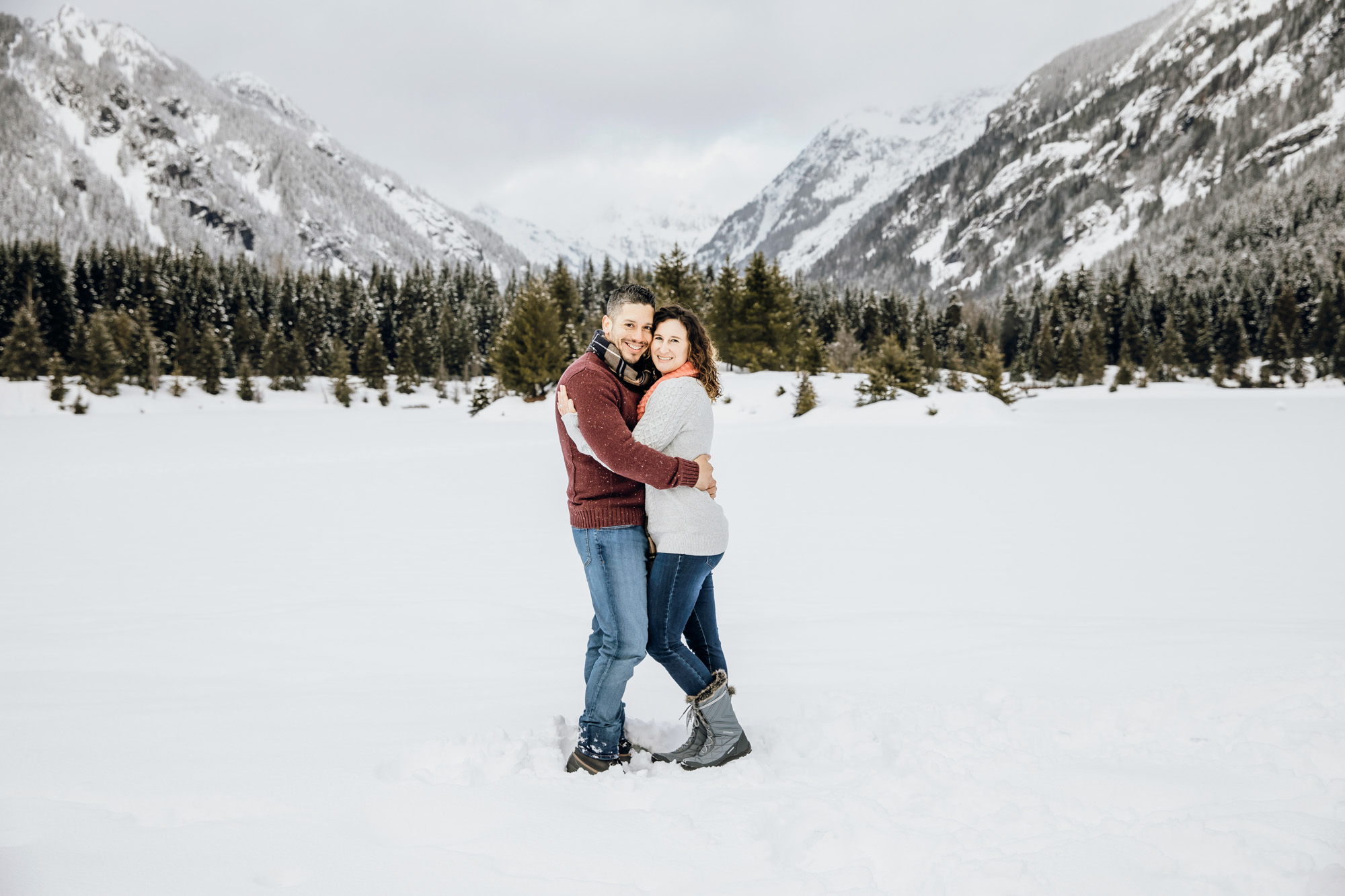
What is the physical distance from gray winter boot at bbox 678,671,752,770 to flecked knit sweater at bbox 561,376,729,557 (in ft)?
2.24

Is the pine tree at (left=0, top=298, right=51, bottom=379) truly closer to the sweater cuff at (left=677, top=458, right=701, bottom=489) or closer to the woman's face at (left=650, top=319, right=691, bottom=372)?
the woman's face at (left=650, top=319, right=691, bottom=372)

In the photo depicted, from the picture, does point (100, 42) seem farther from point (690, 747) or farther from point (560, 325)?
point (690, 747)

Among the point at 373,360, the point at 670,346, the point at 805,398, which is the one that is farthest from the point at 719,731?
the point at 373,360

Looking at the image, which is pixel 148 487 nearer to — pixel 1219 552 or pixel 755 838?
pixel 755 838

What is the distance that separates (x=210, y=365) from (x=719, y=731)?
5195 cm

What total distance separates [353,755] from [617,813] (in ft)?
3.93

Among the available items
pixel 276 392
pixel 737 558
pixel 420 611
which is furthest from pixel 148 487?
pixel 276 392

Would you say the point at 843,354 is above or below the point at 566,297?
below

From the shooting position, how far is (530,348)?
115 ft

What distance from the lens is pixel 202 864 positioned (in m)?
1.96

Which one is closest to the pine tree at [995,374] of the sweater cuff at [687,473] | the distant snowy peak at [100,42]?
the sweater cuff at [687,473]

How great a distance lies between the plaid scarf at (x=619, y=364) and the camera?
2.70 metres

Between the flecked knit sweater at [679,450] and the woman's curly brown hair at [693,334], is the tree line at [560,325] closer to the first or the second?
the woman's curly brown hair at [693,334]

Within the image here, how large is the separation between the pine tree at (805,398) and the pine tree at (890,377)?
1.92 meters
